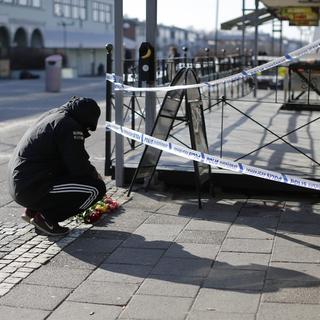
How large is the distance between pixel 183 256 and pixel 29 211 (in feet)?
5.45

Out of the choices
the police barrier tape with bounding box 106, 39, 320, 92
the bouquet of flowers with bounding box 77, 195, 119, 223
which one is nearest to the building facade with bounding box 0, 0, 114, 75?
the police barrier tape with bounding box 106, 39, 320, 92

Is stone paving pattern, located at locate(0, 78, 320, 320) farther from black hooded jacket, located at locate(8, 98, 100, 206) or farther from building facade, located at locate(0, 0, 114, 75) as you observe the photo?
building facade, located at locate(0, 0, 114, 75)

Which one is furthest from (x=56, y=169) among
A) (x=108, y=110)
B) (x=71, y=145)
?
(x=108, y=110)

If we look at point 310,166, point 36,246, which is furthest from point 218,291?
point 310,166

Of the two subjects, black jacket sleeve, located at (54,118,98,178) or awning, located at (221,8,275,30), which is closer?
black jacket sleeve, located at (54,118,98,178)

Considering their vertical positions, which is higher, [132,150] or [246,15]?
[246,15]

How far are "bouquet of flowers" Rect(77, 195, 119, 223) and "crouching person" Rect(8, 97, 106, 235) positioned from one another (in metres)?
0.41

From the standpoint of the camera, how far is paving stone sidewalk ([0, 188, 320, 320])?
4.25 metres

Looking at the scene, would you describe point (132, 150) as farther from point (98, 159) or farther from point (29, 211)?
point (29, 211)

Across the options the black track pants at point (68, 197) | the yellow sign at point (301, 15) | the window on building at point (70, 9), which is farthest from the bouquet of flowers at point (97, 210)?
the window on building at point (70, 9)

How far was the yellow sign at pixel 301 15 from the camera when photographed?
54.9 feet

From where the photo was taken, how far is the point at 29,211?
20.1 feet

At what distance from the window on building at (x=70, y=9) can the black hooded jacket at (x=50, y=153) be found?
2358 inches

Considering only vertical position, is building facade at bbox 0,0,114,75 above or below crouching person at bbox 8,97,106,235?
above
